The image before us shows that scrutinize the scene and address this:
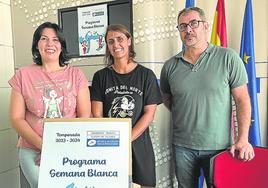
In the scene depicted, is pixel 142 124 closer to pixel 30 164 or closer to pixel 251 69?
pixel 30 164

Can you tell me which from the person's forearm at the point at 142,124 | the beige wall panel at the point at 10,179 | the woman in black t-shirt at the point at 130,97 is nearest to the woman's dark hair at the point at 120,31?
the woman in black t-shirt at the point at 130,97

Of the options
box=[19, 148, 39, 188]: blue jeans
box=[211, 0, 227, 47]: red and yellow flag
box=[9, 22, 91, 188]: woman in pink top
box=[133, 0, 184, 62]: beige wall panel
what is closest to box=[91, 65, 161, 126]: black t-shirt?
box=[9, 22, 91, 188]: woman in pink top

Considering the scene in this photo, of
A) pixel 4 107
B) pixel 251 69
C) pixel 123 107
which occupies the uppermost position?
pixel 251 69

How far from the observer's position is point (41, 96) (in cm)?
157

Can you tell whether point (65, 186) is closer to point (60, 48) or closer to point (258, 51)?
point (60, 48)

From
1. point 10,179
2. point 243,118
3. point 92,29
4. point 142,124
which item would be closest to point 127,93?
point 142,124

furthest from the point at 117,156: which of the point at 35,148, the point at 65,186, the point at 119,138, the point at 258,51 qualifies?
the point at 258,51

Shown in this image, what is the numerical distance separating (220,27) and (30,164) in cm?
167

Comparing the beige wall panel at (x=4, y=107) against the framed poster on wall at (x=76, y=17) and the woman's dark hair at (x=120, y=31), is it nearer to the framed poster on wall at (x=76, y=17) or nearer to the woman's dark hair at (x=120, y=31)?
the framed poster on wall at (x=76, y=17)

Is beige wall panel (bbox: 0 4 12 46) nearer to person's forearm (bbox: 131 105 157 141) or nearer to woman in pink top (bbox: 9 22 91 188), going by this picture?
woman in pink top (bbox: 9 22 91 188)

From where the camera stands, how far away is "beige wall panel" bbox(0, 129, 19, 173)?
108 inches

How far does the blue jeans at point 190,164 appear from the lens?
5.55 feet

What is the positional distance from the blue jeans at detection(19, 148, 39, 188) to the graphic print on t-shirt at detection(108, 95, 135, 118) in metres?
0.54

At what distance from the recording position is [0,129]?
107 inches
